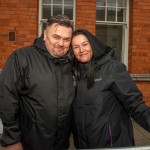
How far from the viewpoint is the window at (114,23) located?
6754 mm

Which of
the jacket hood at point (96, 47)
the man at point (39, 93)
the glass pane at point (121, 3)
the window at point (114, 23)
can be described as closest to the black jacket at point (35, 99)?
the man at point (39, 93)

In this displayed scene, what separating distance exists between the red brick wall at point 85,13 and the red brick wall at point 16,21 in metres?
0.94

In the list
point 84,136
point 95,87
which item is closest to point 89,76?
point 95,87

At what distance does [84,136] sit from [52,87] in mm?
504

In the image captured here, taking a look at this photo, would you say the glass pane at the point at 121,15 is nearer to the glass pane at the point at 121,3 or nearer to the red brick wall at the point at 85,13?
the glass pane at the point at 121,3

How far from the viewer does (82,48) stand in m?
2.51

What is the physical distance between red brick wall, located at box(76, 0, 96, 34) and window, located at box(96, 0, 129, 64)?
1.02 feet

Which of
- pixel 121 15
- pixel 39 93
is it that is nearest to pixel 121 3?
pixel 121 15

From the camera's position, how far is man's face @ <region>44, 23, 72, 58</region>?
2.38 m

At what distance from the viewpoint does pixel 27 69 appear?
2.33m

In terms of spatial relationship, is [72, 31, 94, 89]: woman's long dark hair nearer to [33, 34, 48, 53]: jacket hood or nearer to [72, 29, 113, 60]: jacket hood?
[72, 29, 113, 60]: jacket hood

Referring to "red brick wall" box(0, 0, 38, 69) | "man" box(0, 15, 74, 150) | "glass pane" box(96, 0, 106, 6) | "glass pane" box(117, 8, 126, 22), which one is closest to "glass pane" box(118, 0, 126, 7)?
"glass pane" box(117, 8, 126, 22)

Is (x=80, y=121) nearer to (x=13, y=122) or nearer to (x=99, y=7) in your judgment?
(x=13, y=122)

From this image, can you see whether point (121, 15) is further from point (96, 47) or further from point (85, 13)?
point (96, 47)
